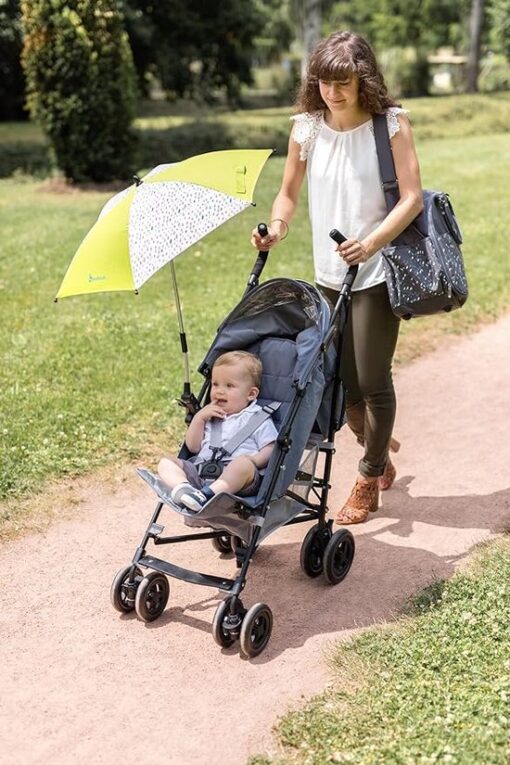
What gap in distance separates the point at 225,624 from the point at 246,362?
3.78 feet

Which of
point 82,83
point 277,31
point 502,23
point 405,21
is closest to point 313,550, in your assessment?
point 82,83

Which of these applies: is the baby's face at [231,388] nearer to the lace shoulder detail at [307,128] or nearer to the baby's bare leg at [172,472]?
the baby's bare leg at [172,472]

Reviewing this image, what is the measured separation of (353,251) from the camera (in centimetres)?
414

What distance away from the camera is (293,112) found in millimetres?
4676

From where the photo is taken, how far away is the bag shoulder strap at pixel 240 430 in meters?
4.20

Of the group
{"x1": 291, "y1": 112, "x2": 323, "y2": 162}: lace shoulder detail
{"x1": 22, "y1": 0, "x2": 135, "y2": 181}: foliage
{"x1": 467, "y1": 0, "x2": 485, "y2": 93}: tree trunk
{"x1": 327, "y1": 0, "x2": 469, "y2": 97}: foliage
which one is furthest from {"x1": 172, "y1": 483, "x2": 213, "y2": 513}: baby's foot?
{"x1": 327, "y1": 0, "x2": 469, "y2": 97}: foliage

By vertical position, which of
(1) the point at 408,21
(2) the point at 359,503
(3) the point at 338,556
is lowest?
(1) the point at 408,21

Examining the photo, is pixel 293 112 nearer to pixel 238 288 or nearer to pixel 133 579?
pixel 133 579

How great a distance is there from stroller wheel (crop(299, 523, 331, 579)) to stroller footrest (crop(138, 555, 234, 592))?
559mm

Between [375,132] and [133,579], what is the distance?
219 centimetres

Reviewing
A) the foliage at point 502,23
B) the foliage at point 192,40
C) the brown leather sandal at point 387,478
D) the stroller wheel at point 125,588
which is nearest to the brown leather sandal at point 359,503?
the brown leather sandal at point 387,478

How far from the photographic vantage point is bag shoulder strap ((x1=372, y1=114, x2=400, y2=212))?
4316 millimetres

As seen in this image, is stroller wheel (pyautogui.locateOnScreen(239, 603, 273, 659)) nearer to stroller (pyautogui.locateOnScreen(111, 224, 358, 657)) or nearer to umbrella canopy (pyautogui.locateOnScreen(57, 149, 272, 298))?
stroller (pyautogui.locateOnScreen(111, 224, 358, 657))

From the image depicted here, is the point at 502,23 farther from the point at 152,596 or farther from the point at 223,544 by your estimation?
the point at 152,596
